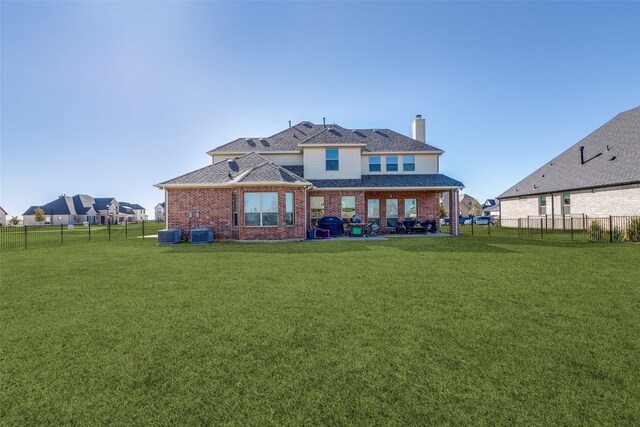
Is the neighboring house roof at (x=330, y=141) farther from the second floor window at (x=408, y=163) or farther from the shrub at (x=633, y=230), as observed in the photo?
the shrub at (x=633, y=230)

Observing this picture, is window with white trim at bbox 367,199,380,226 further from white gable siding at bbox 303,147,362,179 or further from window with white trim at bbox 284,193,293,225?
window with white trim at bbox 284,193,293,225

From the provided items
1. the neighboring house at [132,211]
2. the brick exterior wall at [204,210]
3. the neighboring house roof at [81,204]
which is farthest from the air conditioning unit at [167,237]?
the neighboring house at [132,211]

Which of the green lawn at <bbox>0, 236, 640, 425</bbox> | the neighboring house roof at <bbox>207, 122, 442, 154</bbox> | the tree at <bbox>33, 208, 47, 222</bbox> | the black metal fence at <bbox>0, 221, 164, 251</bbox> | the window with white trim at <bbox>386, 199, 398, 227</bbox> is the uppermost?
the neighboring house roof at <bbox>207, 122, 442, 154</bbox>

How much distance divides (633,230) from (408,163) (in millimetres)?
12304

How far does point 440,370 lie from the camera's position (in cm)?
308

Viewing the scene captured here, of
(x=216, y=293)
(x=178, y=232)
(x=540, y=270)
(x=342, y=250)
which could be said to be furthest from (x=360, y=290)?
(x=178, y=232)

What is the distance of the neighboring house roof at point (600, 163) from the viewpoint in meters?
20.3

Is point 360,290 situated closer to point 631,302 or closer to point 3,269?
point 631,302

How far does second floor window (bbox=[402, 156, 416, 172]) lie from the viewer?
22.1 meters

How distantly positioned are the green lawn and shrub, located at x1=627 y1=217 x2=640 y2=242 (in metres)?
10.8

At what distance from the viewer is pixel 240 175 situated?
56.0 feet

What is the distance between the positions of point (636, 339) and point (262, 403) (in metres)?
4.53

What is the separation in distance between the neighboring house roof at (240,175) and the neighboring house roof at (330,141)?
3420 mm

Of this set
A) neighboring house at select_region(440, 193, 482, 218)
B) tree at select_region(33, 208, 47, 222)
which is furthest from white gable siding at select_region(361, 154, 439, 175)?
tree at select_region(33, 208, 47, 222)
